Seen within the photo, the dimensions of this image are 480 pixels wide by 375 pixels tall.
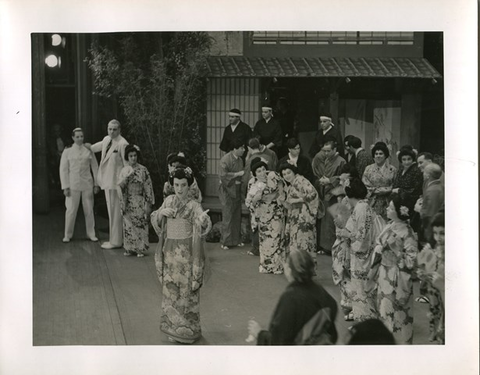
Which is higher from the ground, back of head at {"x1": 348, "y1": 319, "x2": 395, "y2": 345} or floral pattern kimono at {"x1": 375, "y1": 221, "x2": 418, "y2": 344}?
floral pattern kimono at {"x1": 375, "y1": 221, "x2": 418, "y2": 344}

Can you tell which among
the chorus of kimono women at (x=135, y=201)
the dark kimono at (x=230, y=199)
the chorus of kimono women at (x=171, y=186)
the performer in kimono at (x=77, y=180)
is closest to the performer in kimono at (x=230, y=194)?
the dark kimono at (x=230, y=199)

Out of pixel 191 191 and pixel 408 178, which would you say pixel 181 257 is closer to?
pixel 191 191

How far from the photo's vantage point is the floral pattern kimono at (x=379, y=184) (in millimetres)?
3447

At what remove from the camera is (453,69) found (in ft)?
11.0

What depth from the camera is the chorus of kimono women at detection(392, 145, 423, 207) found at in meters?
3.42

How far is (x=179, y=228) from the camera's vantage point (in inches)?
135

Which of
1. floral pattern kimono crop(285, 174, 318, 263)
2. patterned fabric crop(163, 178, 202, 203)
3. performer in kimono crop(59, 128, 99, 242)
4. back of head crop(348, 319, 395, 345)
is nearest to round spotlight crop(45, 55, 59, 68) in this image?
performer in kimono crop(59, 128, 99, 242)

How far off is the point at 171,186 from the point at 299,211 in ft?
2.06

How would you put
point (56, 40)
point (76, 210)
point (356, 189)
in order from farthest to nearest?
point (356, 189), point (76, 210), point (56, 40)

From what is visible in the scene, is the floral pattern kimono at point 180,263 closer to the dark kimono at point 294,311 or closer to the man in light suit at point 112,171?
the man in light suit at point 112,171

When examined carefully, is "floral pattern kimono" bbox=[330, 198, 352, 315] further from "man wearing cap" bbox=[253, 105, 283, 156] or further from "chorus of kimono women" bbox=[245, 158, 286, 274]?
"man wearing cap" bbox=[253, 105, 283, 156]

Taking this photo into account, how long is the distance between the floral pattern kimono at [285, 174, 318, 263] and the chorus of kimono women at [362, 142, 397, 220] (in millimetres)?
251

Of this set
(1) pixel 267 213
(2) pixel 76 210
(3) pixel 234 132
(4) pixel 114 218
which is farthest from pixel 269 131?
(2) pixel 76 210
